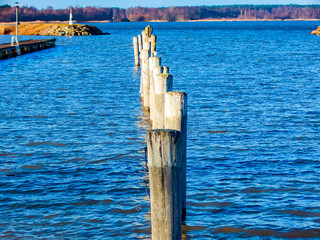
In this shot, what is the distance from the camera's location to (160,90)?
817cm

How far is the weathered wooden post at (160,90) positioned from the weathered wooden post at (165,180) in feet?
10.8

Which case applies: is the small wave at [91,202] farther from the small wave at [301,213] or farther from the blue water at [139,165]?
the small wave at [301,213]

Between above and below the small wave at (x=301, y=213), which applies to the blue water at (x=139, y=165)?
above

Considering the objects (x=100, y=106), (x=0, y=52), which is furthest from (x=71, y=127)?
(x=0, y=52)

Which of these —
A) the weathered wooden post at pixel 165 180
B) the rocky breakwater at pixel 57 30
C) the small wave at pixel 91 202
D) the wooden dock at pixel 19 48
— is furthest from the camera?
the rocky breakwater at pixel 57 30

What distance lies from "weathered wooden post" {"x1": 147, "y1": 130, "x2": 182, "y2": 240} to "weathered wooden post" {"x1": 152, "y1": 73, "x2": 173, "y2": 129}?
3.30m

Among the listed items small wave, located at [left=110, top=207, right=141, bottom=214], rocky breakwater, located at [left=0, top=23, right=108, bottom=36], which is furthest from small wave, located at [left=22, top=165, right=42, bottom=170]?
rocky breakwater, located at [left=0, top=23, right=108, bottom=36]

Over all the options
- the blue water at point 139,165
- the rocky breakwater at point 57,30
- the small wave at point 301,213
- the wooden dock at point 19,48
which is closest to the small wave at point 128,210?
the blue water at point 139,165

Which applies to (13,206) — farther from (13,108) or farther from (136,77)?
(136,77)

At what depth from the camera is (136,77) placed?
90.1ft

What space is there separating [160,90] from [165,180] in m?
3.58

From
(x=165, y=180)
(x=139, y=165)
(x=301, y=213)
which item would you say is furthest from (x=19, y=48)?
(x=165, y=180)

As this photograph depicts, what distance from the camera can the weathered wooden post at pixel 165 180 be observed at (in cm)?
467

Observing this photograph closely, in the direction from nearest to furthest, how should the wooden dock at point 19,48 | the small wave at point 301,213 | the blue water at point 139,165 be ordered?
the blue water at point 139,165, the small wave at point 301,213, the wooden dock at point 19,48
